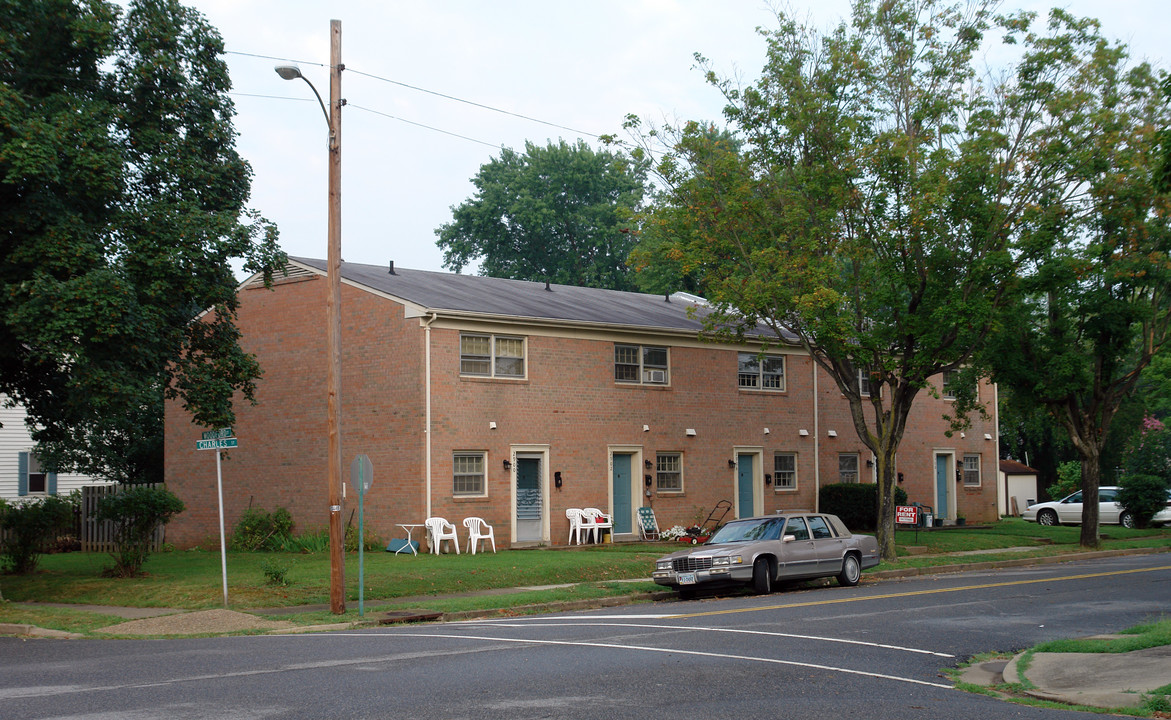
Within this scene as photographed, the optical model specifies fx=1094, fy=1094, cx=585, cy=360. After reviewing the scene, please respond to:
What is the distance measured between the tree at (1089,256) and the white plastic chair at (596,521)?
39.1 feet

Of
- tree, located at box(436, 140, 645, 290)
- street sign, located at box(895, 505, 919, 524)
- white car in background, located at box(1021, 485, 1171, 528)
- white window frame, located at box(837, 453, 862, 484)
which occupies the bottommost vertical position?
white car in background, located at box(1021, 485, 1171, 528)

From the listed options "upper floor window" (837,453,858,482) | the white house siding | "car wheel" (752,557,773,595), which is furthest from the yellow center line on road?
the white house siding

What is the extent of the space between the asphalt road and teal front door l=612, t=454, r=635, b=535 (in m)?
12.0

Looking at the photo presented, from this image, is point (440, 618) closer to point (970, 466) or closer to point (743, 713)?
point (743, 713)

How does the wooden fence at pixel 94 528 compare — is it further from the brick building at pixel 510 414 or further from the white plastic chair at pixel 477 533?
the white plastic chair at pixel 477 533

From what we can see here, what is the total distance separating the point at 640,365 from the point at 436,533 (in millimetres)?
8565

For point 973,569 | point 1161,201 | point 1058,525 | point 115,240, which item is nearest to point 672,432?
point 973,569

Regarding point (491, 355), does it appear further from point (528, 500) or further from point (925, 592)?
point (925, 592)

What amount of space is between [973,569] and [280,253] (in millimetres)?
17395

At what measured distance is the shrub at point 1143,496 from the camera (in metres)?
39.2

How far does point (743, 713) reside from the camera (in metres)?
8.64

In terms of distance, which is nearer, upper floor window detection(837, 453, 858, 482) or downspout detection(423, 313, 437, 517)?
downspout detection(423, 313, 437, 517)

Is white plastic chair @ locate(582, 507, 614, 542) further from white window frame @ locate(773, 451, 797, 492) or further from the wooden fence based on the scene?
the wooden fence

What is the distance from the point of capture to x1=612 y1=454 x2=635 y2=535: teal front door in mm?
30578
